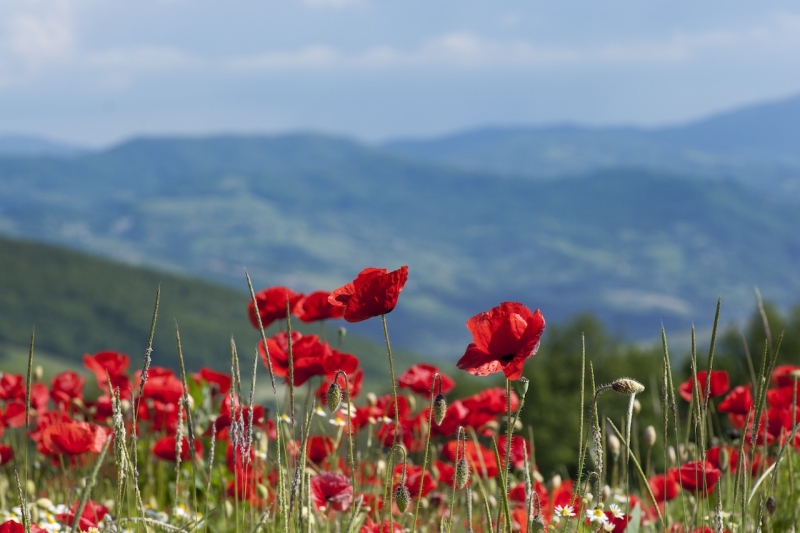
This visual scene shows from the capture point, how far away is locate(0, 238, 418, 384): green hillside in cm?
16612

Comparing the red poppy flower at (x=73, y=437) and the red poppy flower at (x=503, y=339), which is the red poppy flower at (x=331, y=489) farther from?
the red poppy flower at (x=73, y=437)

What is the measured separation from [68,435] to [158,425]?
131 cm

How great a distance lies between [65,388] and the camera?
416 centimetres

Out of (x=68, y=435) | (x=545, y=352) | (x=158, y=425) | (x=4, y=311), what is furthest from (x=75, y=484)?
(x=4, y=311)

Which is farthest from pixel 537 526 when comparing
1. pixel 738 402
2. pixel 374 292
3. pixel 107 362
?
pixel 107 362

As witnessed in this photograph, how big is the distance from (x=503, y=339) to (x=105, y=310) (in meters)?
183

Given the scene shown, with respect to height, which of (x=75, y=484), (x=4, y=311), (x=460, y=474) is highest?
(x=460, y=474)

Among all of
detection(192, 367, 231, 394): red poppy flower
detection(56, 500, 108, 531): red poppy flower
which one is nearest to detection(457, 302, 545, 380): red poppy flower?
detection(56, 500, 108, 531): red poppy flower

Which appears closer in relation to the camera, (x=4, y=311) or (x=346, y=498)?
(x=346, y=498)

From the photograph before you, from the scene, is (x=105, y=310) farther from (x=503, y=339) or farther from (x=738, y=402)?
(x=503, y=339)

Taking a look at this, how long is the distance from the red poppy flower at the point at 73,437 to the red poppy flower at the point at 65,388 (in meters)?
1.45

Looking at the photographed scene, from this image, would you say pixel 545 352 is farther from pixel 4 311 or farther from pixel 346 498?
pixel 4 311

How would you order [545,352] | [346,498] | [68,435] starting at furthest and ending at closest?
[545,352], [68,435], [346,498]

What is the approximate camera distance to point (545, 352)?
158 ft
